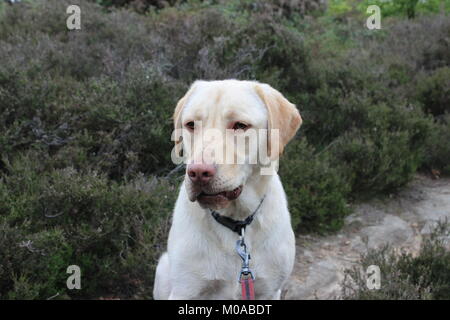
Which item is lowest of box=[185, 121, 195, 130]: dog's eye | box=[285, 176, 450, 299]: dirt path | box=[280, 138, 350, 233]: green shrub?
box=[285, 176, 450, 299]: dirt path

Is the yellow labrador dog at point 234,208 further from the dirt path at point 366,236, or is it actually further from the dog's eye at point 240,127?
the dirt path at point 366,236

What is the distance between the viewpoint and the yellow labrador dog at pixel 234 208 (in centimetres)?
272

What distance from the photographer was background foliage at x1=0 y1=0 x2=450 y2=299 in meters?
3.80

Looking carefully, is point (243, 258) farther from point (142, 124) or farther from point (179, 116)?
point (142, 124)

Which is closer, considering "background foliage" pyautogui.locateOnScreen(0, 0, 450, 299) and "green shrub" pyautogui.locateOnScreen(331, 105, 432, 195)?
"background foliage" pyautogui.locateOnScreen(0, 0, 450, 299)

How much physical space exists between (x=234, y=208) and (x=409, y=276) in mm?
1409

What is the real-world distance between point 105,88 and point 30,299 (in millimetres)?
2493

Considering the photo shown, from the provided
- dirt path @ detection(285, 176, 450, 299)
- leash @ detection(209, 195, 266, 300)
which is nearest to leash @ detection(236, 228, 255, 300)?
leash @ detection(209, 195, 266, 300)

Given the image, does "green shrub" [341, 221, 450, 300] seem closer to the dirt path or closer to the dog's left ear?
the dirt path

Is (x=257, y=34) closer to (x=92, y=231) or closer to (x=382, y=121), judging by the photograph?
(x=382, y=121)

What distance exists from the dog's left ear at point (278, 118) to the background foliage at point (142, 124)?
4.69 ft

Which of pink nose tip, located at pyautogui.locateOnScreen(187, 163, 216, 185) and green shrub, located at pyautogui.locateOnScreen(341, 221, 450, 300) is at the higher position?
pink nose tip, located at pyautogui.locateOnScreen(187, 163, 216, 185)

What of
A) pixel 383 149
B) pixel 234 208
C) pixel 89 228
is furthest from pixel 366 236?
pixel 89 228

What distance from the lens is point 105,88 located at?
5.21 meters
